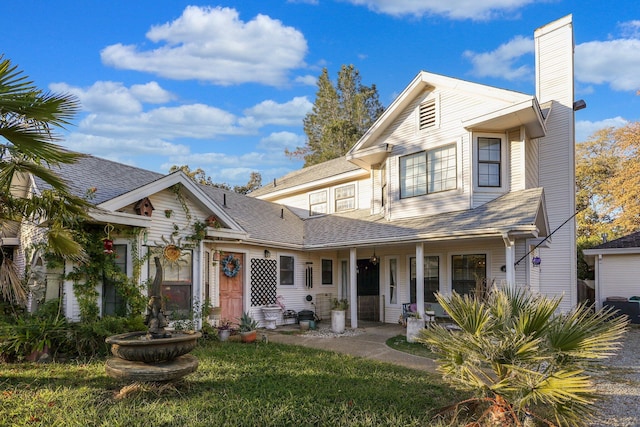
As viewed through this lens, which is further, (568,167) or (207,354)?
(568,167)

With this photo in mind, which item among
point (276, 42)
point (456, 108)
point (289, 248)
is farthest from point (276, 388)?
point (276, 42)

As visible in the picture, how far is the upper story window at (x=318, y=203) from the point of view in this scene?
16578 millimetres

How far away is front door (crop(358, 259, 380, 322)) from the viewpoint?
1394cm

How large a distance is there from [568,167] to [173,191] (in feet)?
38.2

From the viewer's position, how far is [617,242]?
1576 cm

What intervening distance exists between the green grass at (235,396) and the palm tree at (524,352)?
0.89 m

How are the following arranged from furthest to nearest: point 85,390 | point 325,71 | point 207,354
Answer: point 325,71, point 207,354, point 85,390

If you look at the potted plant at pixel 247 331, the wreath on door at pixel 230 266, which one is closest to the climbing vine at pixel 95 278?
the potted plant at pixel 247 331

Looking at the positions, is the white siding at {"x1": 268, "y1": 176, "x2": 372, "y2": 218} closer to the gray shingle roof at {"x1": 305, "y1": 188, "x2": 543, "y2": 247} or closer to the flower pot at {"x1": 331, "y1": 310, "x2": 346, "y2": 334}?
the gray shingle roof at {"x1": 305, "y1": 188, "x2": 543, "y2": 247}

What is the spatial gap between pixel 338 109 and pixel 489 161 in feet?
79.9

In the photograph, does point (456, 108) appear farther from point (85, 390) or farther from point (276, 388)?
point (85, 390)

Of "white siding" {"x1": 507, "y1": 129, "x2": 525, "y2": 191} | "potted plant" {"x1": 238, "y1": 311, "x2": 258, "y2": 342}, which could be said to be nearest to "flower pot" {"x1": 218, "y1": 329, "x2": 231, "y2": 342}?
"potted plant" {"x1": 238, "y1": 311, "x2": 258, "y2": 342}

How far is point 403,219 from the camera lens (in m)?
12.4

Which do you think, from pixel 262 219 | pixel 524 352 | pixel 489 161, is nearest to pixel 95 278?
pixel 262 219
